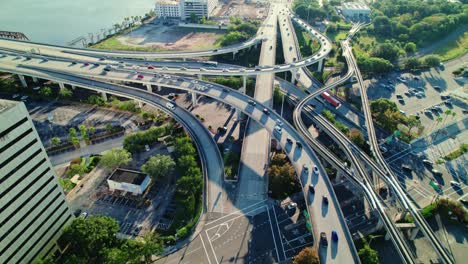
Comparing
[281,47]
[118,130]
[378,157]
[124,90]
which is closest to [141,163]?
[118,130]

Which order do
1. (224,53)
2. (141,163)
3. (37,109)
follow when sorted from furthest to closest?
(224,53) → (37,109) → (141,163)

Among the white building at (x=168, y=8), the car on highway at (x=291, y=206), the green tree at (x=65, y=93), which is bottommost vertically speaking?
the car on highway at (x=291, y=206)

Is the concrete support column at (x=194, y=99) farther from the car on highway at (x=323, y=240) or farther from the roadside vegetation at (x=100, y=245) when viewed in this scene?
the car on highway at (x=323, y=240)

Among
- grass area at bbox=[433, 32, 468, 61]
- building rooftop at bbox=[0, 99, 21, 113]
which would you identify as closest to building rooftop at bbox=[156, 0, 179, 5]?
grass area at bbox=[433, 32, 468, 61]

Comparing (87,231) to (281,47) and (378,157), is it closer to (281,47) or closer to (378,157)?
(378,157)

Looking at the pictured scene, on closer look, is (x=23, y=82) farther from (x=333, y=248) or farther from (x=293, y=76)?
(x=333, y=248)

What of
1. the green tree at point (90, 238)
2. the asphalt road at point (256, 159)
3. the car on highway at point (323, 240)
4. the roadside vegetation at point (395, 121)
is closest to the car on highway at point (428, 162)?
the roadside vegetation at point (395, 121)
